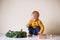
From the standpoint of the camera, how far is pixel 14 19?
1.15 meters

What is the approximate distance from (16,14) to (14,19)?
39 millimetres

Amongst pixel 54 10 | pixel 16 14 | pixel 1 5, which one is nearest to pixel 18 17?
pixel 16 14

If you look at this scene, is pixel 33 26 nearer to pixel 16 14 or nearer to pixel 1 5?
pixel 16 14

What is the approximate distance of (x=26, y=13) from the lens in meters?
1.15

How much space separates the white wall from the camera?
1.15m

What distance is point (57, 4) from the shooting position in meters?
1.15

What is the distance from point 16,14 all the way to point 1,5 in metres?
0.13

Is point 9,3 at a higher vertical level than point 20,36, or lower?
higher

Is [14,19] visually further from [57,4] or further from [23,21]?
[57,4]

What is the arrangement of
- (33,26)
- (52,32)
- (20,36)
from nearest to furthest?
(20,36), (33,26), (52,32)

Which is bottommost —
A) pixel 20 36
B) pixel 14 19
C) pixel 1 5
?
pixel 20 36

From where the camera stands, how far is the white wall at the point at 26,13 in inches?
45.2

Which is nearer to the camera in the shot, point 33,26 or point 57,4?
point 33,26

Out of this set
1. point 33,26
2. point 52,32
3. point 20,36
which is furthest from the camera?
point 52,32
